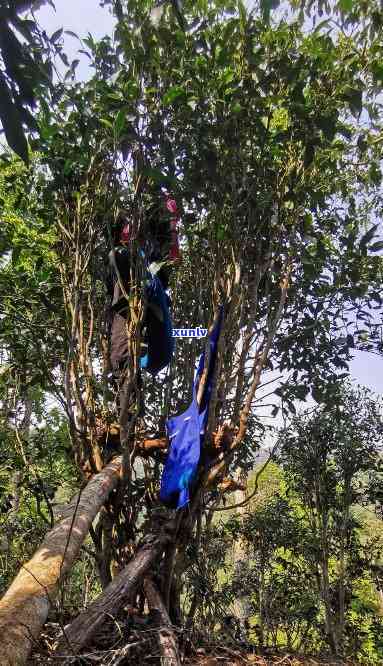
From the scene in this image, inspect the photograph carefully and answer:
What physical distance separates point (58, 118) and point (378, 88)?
2.00 meters

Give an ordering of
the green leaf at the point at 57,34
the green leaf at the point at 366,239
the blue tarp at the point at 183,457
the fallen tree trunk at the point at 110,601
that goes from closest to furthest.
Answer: the fallen tree trunk at the point at 110,601
the green leaf at the point at 57,34
the blue tarp at the point at 183,457
the green leaf at the point at 366,239

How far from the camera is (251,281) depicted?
322 centimetres

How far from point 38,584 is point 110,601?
24.2 inches

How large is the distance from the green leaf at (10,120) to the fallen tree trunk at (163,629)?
5.71 feet

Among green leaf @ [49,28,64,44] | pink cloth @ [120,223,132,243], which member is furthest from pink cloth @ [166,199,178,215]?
green leaf @ [49,28,64,44]

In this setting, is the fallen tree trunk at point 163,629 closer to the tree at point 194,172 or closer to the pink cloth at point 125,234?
the tree at point 194,172

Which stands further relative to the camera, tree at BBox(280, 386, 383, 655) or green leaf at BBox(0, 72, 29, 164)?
tree at BBox(280, 386, 383, 655)

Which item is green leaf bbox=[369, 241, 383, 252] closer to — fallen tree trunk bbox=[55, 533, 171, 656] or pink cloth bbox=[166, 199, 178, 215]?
pink cloth bbox=[166, 199, 178, 215]

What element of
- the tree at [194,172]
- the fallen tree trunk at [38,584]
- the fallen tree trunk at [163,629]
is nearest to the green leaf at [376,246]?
the tree at [194,172]

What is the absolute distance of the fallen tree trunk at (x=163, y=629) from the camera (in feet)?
5.30

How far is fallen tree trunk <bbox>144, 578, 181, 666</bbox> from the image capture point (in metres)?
1.61

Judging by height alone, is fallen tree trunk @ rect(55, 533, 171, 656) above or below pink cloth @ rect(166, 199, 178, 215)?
below

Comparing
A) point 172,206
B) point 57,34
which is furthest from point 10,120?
point 172,206

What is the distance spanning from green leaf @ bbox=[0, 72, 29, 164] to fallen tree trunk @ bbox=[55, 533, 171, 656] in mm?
1323
